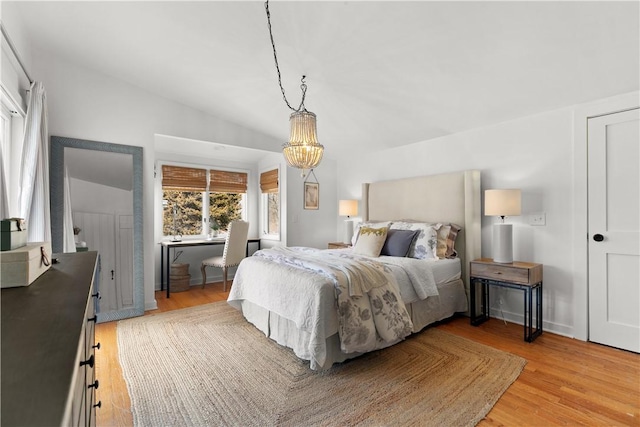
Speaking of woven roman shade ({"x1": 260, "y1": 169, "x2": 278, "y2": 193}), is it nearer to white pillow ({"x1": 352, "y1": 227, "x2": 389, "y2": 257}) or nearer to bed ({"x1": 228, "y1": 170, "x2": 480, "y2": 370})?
bed ({"x1": 228, "y1": 170, "x2": 480, "y2": 370})

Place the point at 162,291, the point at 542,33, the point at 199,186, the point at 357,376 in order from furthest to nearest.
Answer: the point at 199,186
the point at 162,291
the point at 357,376
the point at 542,33

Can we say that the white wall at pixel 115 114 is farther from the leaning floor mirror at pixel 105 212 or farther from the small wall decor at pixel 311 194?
the small wall decor at pixel 311 194

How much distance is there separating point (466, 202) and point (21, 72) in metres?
4.26

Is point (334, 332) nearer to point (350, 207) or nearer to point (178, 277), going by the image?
point (350, 207)

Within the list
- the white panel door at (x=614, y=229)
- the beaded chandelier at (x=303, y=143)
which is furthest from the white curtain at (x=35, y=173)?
the white panel door at (x=614, y=229)

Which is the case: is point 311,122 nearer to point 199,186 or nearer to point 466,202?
point 466,202

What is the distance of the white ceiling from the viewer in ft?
6.49

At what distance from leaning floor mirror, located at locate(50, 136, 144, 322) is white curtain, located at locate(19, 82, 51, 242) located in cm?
45

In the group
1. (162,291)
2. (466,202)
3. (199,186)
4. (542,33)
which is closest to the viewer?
(542,33)

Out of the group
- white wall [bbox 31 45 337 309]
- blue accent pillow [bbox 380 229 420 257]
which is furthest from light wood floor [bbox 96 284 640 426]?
white wall [bbox 31 45 337 309]

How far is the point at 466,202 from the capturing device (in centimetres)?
337

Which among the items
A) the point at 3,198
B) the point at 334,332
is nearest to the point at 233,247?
the point at 334,332

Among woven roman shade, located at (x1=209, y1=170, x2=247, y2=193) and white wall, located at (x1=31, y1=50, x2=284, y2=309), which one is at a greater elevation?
white wall, located at (x1=31, y1=50, x2=284, y2=309)

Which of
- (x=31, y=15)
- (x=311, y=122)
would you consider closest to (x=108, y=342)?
(x=311, y=122)
